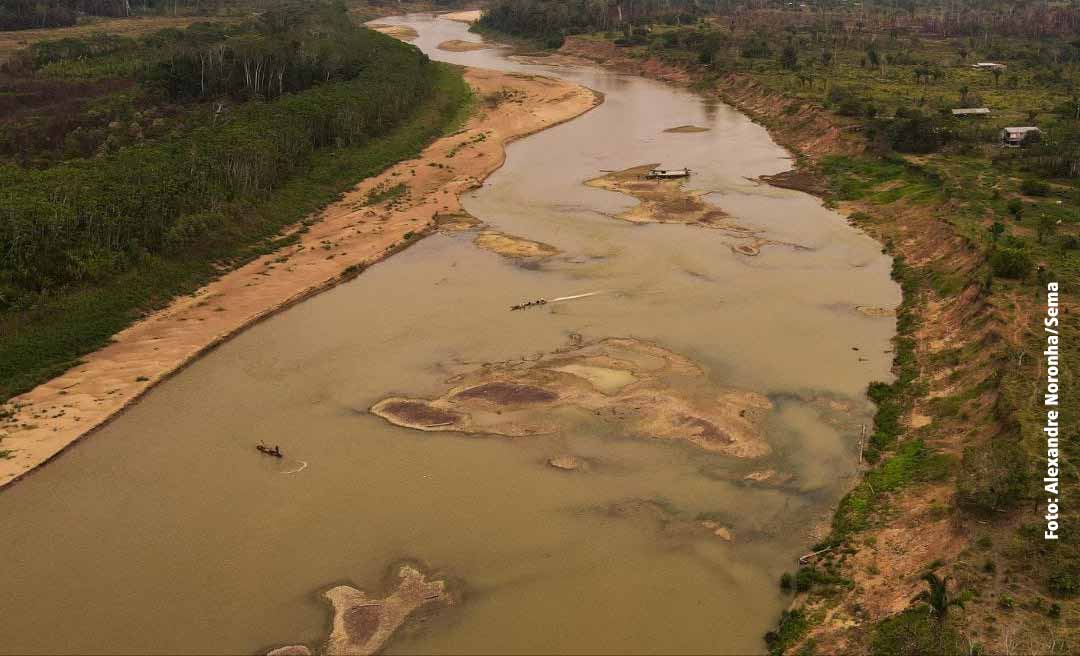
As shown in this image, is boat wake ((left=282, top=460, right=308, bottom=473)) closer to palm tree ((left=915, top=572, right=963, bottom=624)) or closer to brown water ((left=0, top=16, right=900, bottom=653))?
brown water ((left=0, top=16, right=900, bottom=653))

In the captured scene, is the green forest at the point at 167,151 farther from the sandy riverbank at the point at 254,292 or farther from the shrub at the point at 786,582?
the shrub at the point at 786,582

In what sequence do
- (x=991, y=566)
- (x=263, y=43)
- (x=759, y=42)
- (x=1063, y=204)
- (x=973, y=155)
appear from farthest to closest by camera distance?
1. (x=759, y=42)
2. (x=263, y=43)
3. (x=973, y=155)
4. (x=1063, y=204)
5. (x=991, y=566)

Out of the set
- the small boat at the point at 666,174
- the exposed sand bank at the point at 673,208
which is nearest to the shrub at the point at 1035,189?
the exposed sand bank at the point at 673,208

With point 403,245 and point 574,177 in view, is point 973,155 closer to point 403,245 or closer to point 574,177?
point 574,177

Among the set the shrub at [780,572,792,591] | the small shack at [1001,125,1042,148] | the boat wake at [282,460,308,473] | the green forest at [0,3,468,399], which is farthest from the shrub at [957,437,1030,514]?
the small shack at [1001,125,1042,148]

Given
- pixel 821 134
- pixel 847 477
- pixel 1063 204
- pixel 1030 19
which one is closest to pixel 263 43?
pixel 821 134

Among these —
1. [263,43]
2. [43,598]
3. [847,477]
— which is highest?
[263,43]
